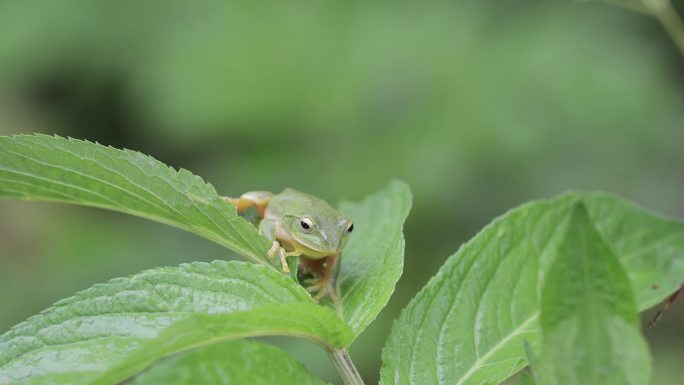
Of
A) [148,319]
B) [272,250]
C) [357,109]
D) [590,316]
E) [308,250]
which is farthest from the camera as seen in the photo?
[357,109]

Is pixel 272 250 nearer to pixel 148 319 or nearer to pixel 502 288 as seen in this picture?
pixel 148 319

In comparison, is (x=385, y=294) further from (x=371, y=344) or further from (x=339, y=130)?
(x=339, y=130)

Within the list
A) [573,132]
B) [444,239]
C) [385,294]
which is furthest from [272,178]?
[385,294]

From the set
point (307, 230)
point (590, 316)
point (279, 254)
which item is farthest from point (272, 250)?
point (590, 316)

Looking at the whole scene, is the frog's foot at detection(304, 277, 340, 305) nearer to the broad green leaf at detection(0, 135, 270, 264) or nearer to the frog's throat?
the frog's throat

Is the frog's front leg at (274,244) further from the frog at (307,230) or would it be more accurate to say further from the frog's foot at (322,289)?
the frog's foot at (322,289)

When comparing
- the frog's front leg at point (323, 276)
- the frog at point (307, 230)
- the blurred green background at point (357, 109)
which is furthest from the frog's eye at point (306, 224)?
the blurred green background at point (357, 109)

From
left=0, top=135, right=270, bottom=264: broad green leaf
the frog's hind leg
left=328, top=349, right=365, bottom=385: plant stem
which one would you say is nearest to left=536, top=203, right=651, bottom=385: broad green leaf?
left=328, top=349, right=365, bottom=385: plant stem
